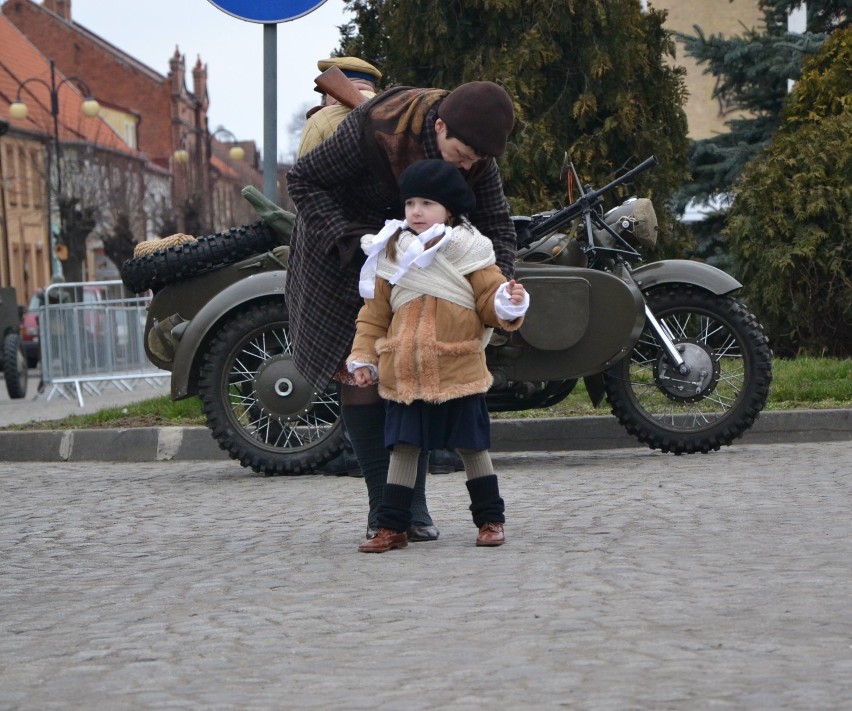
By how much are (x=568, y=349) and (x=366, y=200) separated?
112 inches

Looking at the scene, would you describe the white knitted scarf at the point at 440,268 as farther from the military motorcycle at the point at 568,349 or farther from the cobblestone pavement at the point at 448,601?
the military motorcycle at the point at 568,349

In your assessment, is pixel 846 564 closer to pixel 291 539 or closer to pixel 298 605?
pixel 298 605

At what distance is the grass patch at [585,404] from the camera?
403 inches

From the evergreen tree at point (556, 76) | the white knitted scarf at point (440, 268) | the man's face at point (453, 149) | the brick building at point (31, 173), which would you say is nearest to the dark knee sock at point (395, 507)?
the white knitted scarf at point (440, 268)

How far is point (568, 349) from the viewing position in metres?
8.64

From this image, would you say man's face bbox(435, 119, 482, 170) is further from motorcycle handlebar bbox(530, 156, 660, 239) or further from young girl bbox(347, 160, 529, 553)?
motorcycle handlebar bbox(530, 156, 660, 239)

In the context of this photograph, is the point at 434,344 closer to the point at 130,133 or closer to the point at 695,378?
the point at 695,378

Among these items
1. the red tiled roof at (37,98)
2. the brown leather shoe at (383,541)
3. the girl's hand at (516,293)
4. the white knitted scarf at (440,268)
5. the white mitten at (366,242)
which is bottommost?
the brown leather shoe at (383,541)

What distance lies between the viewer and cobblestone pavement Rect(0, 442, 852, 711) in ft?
12.7

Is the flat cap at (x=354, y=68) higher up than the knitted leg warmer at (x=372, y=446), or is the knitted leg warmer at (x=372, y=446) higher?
the flat cap at (x=354, y=68)

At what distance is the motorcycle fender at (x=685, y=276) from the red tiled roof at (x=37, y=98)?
55.6 metres

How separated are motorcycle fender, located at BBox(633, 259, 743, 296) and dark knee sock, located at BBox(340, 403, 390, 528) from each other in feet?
10.9

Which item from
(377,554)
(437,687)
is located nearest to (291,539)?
(377,554)

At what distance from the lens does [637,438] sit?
9.07m
